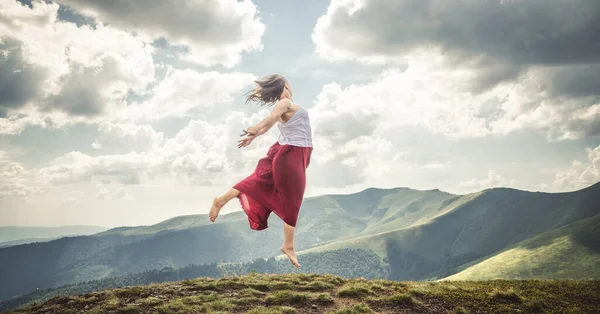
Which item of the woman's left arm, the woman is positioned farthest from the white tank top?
the woman's left arm

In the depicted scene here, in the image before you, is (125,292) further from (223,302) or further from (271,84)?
(271,84)

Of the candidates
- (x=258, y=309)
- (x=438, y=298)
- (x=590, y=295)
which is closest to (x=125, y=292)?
(x=258, y=309)

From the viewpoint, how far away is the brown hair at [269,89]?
7973 mm

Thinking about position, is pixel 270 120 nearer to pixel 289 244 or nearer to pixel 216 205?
pixel 216 205

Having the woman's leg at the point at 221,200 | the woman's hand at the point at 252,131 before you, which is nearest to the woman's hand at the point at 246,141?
the woman's hand at the point at 252,131

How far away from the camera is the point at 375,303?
1059 cm

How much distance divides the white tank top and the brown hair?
60cm

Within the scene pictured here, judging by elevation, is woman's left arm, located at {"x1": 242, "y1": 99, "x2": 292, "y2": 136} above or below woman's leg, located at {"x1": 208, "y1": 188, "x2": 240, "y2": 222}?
above

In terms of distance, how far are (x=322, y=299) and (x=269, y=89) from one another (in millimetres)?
6499

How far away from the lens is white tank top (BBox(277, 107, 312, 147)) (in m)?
7.81

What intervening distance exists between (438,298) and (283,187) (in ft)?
22.0

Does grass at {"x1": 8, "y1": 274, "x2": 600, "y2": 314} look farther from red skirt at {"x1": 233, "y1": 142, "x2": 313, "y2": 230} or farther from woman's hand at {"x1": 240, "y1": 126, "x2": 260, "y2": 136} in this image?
woman's hand at {"x1": 240, "y1": 126, "x2": 260, "y2": 136}

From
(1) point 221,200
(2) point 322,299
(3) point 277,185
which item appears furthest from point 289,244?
(2) point 322,299

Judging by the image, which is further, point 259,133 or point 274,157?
point 274,157
